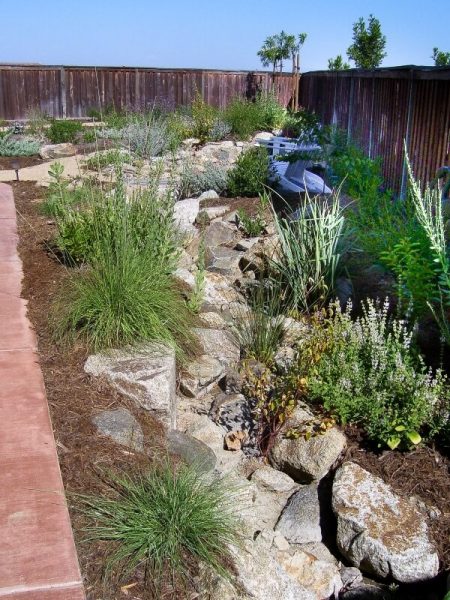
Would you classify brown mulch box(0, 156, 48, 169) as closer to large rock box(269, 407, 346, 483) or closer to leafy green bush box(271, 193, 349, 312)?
leafy green bush box(271, 193, 349, 312)

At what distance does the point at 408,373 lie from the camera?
440cm

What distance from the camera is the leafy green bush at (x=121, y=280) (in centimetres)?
476

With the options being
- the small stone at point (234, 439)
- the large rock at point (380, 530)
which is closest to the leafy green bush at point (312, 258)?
the small stone at point (234, 439)

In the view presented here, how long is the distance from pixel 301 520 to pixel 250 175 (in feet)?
20.0

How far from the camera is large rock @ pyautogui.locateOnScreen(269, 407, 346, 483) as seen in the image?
4398 millimetres

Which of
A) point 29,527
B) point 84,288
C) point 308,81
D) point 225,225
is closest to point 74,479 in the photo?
point 29,527

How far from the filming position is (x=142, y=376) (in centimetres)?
442

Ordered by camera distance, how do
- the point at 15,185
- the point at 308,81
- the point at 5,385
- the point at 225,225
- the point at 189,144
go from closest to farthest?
the point at 5,385
the point at 225,225
the point at 15,185
the point at 189,144
the point at 308,81

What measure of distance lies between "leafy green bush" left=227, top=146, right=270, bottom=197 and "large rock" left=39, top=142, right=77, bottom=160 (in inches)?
179

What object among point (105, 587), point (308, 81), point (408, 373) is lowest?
point (105, 587)

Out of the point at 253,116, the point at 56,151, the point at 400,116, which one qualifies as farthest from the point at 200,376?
the point at 253,116

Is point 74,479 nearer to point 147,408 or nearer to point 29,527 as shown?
point 29,527

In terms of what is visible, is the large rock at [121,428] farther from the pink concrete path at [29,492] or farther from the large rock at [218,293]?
the large rock at [218,293]

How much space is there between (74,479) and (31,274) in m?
2.67
